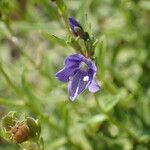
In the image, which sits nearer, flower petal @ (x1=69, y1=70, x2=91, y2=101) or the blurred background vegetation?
flower petal @ (x1=69, y1=70, x2=91, y2=101)

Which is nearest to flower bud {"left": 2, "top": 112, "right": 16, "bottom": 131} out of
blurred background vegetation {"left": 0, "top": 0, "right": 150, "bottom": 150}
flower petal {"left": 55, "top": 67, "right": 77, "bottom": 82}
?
flower petal {"left": 55, "top": 67, "right": 77, "bottom": 82}

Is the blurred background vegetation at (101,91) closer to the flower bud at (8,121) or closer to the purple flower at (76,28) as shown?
the purple flower at (76,28)

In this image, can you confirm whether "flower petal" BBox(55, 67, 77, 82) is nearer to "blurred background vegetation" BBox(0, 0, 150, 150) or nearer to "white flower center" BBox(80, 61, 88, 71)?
"white flower center" BBox(80, 61, 88, 71)

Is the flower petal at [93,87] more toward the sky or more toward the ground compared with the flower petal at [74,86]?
more toward the sky

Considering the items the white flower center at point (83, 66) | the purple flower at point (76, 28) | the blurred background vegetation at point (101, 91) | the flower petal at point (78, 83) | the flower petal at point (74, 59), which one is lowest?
the blurred background vegetation at point (101, 91)

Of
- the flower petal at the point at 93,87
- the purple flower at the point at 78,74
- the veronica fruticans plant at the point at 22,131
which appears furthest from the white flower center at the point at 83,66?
the veronica fruticans plant at the point at 22,131

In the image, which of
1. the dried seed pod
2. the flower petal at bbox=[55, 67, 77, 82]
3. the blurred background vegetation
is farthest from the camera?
the blurred background vegetation

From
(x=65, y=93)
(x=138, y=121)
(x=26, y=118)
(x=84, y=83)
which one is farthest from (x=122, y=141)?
(x=26, y=118)
